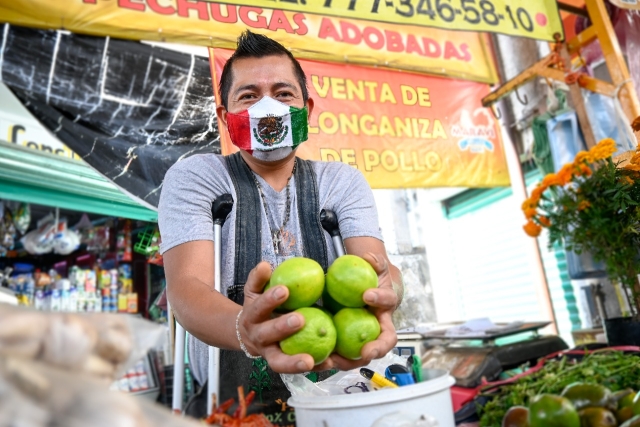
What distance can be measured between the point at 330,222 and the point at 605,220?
168cm

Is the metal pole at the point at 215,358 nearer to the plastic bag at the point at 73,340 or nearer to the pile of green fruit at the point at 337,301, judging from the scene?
the pile of green fruit at the point at 337,301

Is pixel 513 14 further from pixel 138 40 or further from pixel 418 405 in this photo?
pixel 418 405

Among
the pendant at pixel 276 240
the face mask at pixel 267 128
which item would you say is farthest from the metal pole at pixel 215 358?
the face mask at pixel 267 128

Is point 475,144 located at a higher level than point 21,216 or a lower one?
higher

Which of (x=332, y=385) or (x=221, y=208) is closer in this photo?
(x=332, y=385)

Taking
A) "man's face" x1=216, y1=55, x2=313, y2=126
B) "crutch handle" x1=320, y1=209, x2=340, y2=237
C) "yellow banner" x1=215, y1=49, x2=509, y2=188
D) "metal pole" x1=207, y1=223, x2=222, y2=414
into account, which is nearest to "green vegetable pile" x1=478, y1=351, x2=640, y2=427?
"crutch handle" x1=320, y1=209, x2=340, y2=237

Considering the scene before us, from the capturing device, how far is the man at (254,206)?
5.56ft

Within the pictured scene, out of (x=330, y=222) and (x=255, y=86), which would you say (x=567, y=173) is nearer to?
(x=330, y=222)

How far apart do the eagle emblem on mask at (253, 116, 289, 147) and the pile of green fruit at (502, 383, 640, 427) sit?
1.32 m

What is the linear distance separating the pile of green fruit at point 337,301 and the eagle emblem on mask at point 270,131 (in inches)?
32.7

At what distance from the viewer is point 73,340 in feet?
2.07

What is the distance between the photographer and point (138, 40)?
3.41 meters

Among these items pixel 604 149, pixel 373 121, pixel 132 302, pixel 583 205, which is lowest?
pixel 583 205

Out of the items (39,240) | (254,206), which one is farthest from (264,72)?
(39,240)
